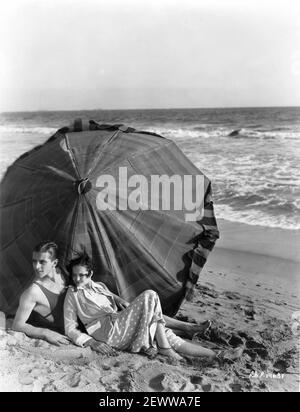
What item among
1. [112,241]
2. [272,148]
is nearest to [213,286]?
[112,241]

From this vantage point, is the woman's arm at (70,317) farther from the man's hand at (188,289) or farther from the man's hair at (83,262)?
the man's hand at (188,289)

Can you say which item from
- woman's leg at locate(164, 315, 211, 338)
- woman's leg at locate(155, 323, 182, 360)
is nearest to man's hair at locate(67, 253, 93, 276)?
woman's leg at locate(155, 323, 182, 360)

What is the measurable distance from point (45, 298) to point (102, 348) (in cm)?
55

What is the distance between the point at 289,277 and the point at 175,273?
178 centimetres

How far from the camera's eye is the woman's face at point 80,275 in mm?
3160

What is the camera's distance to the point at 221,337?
350 centimetres

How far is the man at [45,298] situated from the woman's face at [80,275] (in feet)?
0.52

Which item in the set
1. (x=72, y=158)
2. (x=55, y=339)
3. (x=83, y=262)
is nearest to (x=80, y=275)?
(x=83, y=262)

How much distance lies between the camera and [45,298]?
3.24 meters

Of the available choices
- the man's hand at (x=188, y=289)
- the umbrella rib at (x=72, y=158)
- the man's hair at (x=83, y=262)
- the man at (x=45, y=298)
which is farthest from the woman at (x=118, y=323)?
the umbrella rib at (x=72, y=158)

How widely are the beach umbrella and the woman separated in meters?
0.18

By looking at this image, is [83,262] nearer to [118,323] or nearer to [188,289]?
[118,323]
